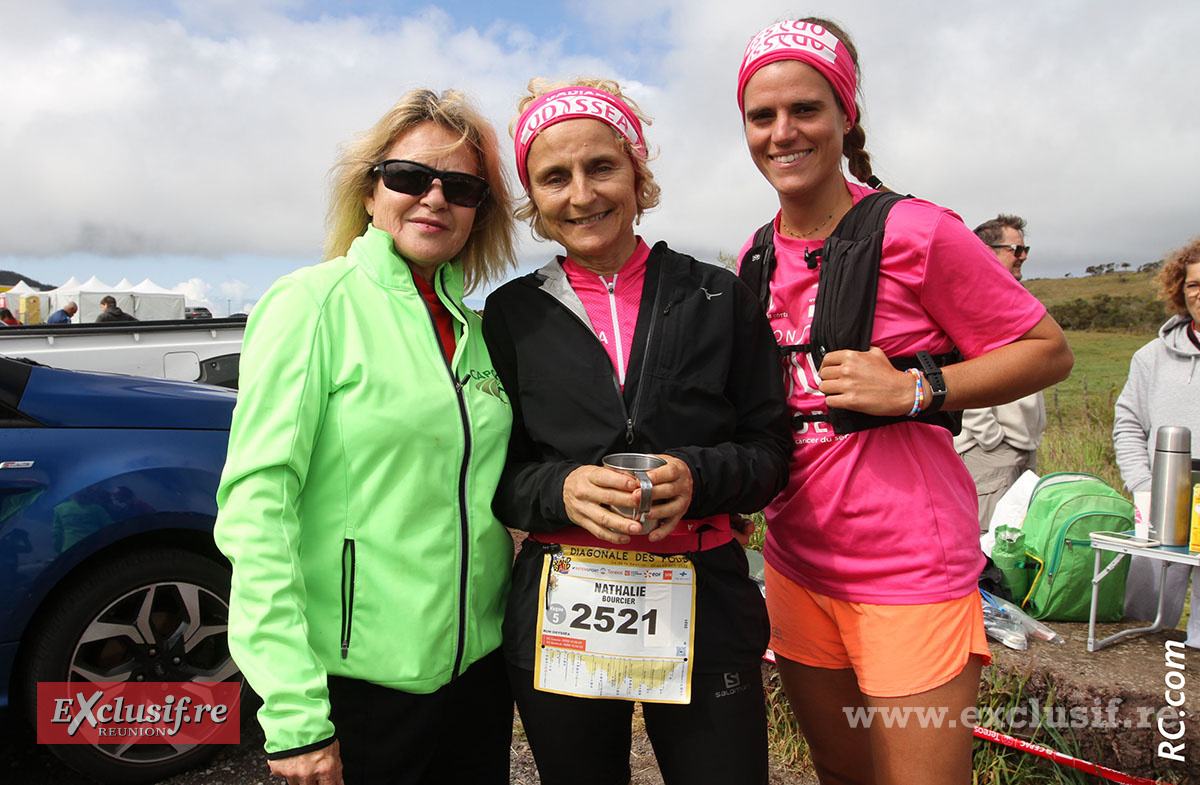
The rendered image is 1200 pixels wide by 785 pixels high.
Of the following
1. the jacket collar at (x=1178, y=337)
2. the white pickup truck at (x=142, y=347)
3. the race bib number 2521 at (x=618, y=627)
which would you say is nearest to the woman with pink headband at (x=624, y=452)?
the race bib number 2521 at (x=618, y=627)

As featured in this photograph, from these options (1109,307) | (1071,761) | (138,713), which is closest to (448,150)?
(138,713)

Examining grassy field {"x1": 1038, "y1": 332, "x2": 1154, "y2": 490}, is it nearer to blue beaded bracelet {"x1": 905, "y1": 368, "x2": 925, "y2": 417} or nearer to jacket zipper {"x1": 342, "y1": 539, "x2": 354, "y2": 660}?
blue beaded bracelet {"x1": 905, "y1": 368, "x2": 925, "y2": 417}

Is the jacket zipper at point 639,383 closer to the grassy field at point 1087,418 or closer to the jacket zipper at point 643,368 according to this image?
the jacket zipper at point 643,368

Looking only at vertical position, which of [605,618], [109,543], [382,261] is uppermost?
[382,261]

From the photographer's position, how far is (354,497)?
1623 mm

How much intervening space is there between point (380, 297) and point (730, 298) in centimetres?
79

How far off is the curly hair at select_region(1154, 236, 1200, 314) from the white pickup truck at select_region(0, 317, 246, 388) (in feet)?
19.3

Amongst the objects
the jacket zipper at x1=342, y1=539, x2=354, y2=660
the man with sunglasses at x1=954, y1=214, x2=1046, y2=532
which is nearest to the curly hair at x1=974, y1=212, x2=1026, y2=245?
the man with sunglasses at x1=954, y1=214, x2=1046, y2=532

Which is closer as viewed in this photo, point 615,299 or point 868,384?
point 868,384

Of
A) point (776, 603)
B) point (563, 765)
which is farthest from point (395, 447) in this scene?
point (776, 603)

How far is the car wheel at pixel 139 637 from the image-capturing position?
2.76 m

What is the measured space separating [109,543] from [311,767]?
187cm

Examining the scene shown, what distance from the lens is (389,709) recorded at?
1.66 m

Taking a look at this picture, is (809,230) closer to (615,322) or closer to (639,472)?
(615,322)
